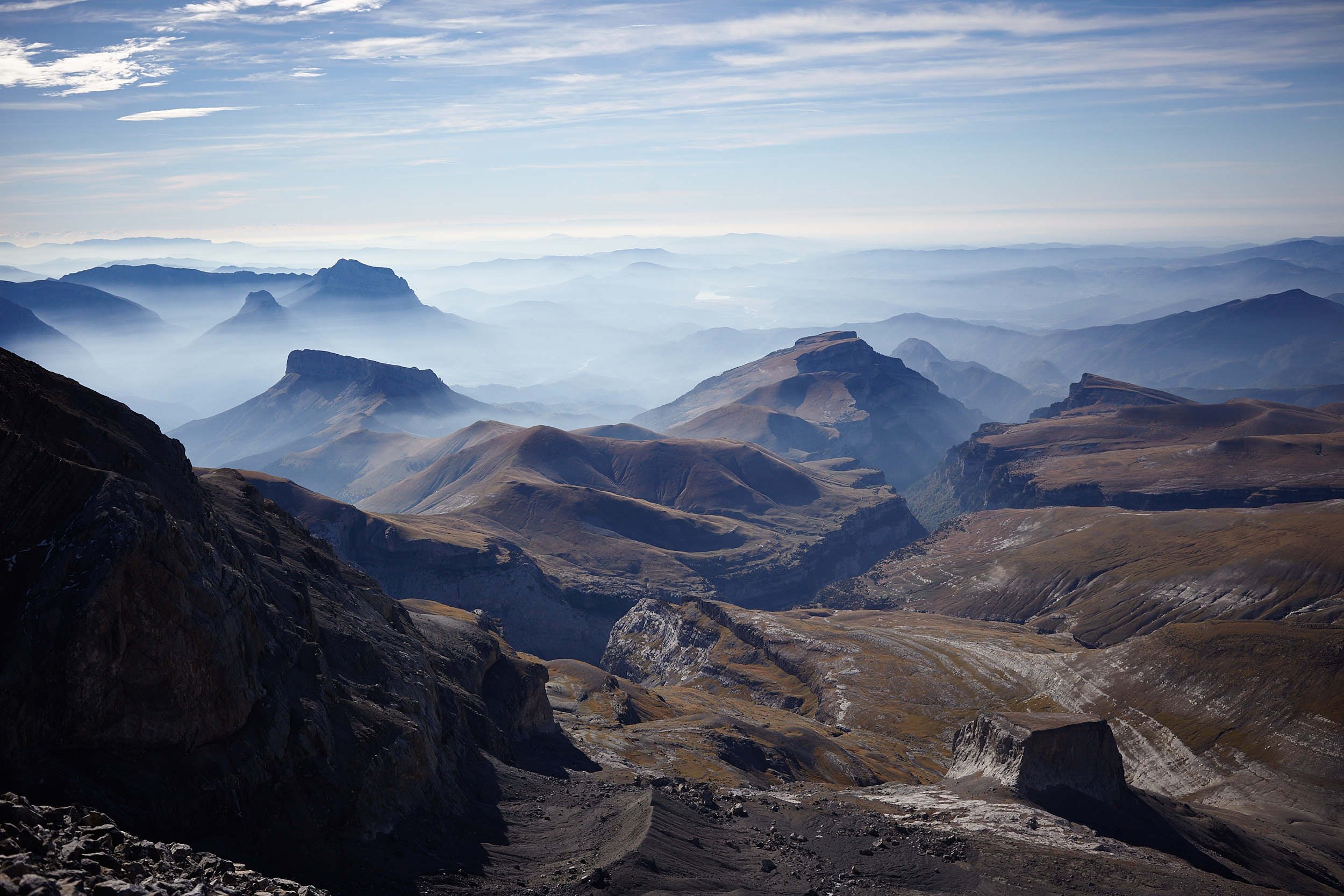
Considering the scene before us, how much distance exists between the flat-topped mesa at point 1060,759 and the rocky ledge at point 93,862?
64469 mm

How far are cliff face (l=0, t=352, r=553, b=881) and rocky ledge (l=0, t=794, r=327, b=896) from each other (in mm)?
4225

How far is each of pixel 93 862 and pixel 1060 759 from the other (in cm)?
7318

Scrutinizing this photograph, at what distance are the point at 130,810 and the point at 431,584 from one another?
167661mm

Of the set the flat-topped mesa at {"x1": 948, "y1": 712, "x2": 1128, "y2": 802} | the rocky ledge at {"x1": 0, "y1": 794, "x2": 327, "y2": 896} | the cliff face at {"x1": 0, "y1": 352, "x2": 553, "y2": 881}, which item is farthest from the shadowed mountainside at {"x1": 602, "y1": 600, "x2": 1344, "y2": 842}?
the rocky ledge at {"x1": 0, "y1": 794, "x2": 327, "y2": 896}

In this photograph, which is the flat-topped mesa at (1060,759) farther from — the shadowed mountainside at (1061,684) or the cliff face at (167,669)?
the cliff face at (167,669)

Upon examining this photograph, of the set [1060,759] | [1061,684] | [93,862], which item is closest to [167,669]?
[93,862]

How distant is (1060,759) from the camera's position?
250ft

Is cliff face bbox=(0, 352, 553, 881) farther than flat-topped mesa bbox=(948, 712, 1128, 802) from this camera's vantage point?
No

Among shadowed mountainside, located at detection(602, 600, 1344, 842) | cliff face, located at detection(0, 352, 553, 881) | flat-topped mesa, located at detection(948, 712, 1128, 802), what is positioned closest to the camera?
cliff face, located at detection(0, 352, 553, 881)

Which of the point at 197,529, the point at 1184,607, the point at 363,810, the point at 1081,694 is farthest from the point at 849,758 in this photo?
the point at 1184,607

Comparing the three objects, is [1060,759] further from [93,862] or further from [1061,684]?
[93,862]

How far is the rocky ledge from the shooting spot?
2216 centimetres

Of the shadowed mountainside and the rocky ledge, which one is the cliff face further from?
the shadowed mountainside

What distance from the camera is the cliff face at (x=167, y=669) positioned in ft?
104
